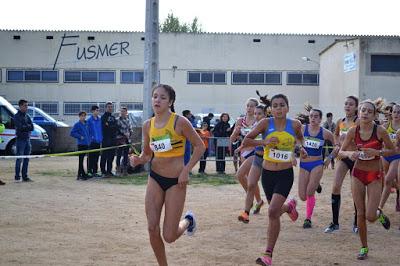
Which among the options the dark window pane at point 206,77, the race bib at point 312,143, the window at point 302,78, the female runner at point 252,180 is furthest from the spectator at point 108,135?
the window at point 302,78

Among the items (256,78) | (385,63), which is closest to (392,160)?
(385,63)

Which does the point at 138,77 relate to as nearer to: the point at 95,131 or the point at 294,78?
the point at 294,78

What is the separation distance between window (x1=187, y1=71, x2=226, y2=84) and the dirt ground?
2875cm

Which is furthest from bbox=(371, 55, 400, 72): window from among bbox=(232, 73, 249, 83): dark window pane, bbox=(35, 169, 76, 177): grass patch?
bbox=(35, 169, 76, 177): grass patch

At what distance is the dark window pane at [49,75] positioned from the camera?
42.2m

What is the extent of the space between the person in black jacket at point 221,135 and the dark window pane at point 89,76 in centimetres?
2358

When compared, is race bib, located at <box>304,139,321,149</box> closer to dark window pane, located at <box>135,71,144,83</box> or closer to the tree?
dark window pane, located at <box>135,71,144,83</box>

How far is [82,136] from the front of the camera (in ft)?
54.6

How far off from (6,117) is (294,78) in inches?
998

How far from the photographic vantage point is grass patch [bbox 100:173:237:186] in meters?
16.2

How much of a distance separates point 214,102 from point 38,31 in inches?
541

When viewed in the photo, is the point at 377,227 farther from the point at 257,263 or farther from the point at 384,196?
the point at 257,263

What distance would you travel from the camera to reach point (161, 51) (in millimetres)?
41781

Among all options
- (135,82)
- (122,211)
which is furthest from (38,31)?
(122,211)
